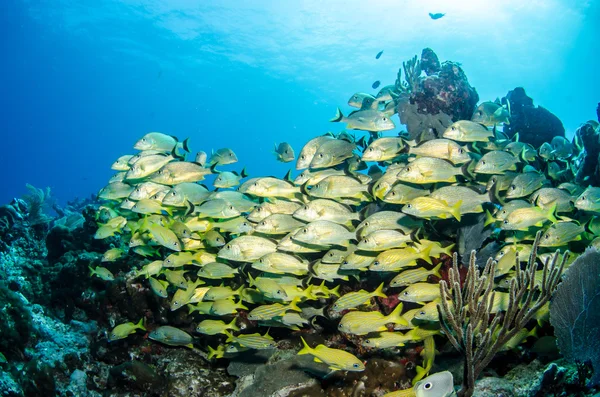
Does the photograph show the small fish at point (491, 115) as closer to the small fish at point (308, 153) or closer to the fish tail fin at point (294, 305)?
the small fish at point (308, 153)

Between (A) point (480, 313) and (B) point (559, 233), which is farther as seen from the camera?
(B) point (559, 233)

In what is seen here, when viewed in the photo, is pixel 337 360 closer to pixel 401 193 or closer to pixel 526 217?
pixel 401 193

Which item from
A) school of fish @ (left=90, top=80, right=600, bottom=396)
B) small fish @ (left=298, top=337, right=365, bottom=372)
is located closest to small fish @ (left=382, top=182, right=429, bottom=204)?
school of fish @ (left=90, top=80, right=600, bottom=396)

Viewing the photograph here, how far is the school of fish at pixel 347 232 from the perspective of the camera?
4414 millimetres

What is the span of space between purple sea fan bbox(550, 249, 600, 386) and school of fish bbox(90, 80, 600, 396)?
537mm

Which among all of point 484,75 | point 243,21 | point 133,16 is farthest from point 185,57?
point 484,75

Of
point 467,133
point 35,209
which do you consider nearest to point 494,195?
point 467,133

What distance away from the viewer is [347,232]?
4.66m

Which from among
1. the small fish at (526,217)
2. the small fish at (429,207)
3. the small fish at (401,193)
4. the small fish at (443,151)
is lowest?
the small fish at (526,217)

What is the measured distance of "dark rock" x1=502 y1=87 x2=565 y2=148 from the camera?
38.3 feet

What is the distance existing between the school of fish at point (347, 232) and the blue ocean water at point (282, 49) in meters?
36.4

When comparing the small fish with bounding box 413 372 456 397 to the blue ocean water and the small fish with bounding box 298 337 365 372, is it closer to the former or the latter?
the small fish with bounding box 298 337 365 372

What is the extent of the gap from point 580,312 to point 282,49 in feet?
207

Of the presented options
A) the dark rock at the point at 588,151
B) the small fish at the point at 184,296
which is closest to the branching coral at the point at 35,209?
the small fish at the point at 184,296
